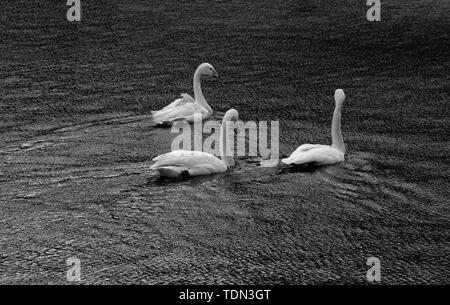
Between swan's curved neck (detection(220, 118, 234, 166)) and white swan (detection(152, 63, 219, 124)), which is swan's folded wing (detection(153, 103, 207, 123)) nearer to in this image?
white swan (detection(152, 63, 219, 124))

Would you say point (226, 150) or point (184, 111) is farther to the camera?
point (184, 111)

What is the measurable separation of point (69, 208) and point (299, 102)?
6.86 m

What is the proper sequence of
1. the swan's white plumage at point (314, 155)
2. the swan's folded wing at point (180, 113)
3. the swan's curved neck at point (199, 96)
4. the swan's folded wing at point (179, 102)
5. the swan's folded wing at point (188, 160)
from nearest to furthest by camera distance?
the swan's folded wing at point (188, 160) → the swan's white plumage at point (314, 155) → the swan's folded wing at point (180, 113) → the swan's folded wing at point (179, 102) → the swan's curved neck at point (199, 96)

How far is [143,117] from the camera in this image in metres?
17.2

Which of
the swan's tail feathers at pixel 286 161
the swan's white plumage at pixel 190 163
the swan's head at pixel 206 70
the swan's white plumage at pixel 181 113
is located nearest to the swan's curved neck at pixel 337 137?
the swan's tail feathers at pixel 286 161

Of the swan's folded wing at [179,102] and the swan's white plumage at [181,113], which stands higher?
the swan's folded wing at [179,102]

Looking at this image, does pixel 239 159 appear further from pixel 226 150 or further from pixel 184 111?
pixel 184 111

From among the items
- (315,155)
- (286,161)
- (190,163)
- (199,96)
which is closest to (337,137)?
(315,155)

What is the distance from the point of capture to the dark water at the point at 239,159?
11.3m

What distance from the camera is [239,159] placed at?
48.8 feet

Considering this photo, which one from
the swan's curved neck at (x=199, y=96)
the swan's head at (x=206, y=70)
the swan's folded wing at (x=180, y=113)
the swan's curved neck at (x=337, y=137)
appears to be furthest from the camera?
the swan's head at (x=206, y=70)

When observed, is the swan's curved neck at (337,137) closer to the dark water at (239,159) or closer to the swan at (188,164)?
the dark water at (239,159)

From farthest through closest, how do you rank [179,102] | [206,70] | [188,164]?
[206,70], [179,102], [188,164]

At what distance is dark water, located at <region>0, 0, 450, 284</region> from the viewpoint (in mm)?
11280
